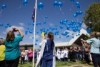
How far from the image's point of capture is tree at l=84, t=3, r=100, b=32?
4889 cm

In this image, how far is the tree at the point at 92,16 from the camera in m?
48.9

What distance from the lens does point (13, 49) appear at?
9.34 m

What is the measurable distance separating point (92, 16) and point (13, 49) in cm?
4214

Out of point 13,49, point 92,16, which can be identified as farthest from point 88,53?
point 92,16

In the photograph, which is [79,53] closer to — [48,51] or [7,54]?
[48,51]

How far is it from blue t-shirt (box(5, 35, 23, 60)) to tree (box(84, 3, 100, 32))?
38250 millimetres

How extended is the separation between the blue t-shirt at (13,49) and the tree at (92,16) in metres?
38.3

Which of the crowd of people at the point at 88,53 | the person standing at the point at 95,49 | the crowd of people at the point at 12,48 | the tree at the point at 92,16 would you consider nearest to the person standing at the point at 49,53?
the crowd of people at the point at 88,53

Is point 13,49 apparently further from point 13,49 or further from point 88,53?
point 88,53

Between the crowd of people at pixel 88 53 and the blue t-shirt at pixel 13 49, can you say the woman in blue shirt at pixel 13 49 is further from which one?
the crowd of people at pixel 88 53

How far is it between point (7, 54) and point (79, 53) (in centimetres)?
2294

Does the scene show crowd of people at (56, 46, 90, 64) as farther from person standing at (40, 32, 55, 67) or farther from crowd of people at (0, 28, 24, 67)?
crowd of people at (0, 28, 24, 67)

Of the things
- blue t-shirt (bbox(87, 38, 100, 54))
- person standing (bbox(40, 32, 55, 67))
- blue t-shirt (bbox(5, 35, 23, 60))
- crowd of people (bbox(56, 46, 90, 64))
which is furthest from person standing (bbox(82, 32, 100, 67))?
crowd of people (bbox(56, 46, 90, 64))

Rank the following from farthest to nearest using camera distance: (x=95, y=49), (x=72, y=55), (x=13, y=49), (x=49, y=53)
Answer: (x=72, y=55) < (x=49, y=53) < (x=95, y=49) < (x=13, y=49)
